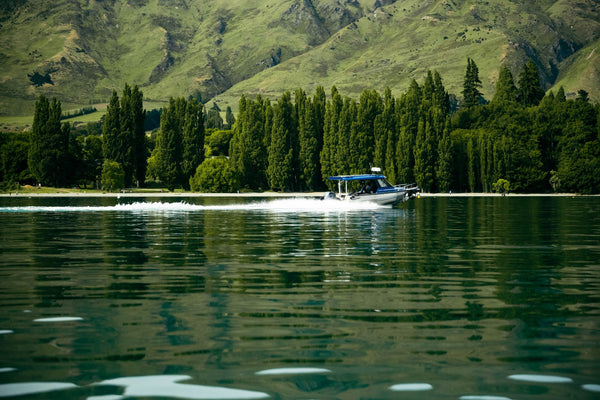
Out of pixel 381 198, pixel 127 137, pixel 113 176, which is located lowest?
pixel 381 198

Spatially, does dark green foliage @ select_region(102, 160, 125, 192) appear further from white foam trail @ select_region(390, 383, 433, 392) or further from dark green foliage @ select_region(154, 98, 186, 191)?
white foam trail @ select_region(390, 383, 433, 392)

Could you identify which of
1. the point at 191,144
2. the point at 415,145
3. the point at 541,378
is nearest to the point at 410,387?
the point at 541,378

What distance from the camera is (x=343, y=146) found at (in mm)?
145875

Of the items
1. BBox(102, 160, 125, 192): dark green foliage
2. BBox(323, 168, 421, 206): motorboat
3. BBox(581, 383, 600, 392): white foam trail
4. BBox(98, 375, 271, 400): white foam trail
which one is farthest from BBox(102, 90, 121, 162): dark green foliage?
BBox(581, 383, 600, 392): white foam trail

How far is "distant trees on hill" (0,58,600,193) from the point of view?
460ft

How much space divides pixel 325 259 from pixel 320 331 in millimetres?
12554

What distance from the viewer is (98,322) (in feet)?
45.2

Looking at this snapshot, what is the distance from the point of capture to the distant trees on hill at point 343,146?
14012 cm

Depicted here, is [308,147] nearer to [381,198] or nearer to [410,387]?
[381,198]

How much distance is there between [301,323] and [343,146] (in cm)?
13340

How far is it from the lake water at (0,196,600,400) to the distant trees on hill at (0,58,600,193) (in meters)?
115

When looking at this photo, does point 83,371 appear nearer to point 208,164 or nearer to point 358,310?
point 358,310

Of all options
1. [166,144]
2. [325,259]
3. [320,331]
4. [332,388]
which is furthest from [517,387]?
[166,144]

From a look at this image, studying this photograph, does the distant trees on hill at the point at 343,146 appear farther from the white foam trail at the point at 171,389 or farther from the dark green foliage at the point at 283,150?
the white foam trail at the point at 171,389
